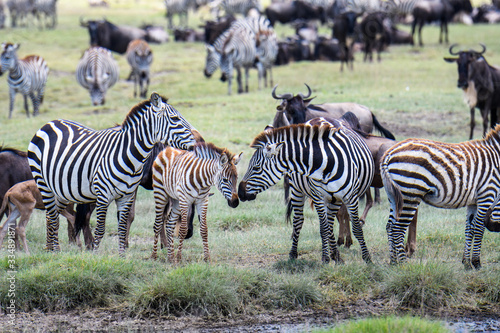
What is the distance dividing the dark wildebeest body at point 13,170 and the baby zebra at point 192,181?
70.9 inches

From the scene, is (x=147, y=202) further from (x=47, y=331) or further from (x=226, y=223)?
(x=47, y=331)

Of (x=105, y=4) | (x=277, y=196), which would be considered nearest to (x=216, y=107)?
(x=277, y=196)

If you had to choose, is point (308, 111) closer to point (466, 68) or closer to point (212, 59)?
point (466, 68)

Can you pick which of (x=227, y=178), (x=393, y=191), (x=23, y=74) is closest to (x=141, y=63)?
(x=23, y=74)

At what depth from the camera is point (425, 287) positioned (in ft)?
21.5

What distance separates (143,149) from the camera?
7391mm

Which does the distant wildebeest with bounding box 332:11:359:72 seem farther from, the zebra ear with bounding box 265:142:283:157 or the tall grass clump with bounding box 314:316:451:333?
the tall grass clump with bounding box 314:316:451:333

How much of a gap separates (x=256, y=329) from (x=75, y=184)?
297 centimetres

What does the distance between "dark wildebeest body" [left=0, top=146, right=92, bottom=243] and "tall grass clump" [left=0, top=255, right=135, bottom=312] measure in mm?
2041

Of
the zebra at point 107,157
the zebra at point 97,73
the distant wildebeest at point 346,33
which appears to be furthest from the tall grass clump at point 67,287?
the distant wildebeest at point 346,33

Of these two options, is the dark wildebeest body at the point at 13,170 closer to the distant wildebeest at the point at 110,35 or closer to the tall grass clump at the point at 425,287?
the tall grass clump at the point at 425,287

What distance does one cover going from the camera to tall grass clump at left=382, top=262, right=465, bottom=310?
258 inches

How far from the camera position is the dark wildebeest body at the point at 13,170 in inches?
346

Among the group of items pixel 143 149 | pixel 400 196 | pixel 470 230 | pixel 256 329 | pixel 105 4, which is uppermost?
pixel 105 4
